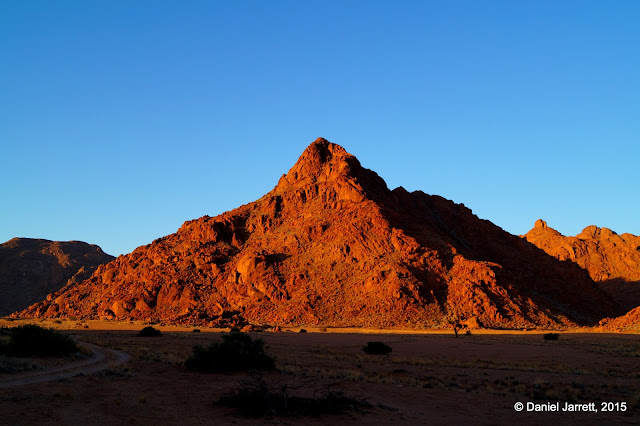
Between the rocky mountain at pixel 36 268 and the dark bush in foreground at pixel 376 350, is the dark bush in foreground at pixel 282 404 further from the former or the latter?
the rocky mountain at pixel 36 268

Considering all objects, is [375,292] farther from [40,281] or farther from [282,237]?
[40,281]

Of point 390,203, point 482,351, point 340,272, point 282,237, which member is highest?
point 390,203

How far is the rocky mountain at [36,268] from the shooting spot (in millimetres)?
118938

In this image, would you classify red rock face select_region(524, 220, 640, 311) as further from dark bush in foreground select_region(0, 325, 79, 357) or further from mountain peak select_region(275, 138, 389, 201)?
dark bush in foreground select_region(0, 325, 79, 357)

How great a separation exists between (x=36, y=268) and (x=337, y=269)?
98.4 metres

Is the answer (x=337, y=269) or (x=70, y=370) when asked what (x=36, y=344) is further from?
(x=337, y=269)

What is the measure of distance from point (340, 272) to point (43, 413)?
60.0m

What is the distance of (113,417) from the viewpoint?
12.2 m

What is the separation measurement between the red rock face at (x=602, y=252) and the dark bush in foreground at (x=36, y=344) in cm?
11860

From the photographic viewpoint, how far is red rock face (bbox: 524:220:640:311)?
119875 mm

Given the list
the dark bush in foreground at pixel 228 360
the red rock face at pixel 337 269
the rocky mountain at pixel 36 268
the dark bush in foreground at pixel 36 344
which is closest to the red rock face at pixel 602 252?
the red rock face at pixel 337 269

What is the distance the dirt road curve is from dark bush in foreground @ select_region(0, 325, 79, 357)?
1.55 meters

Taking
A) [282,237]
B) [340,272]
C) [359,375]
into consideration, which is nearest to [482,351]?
[359,375]

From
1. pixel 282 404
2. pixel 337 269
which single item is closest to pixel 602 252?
pixel 337 269
